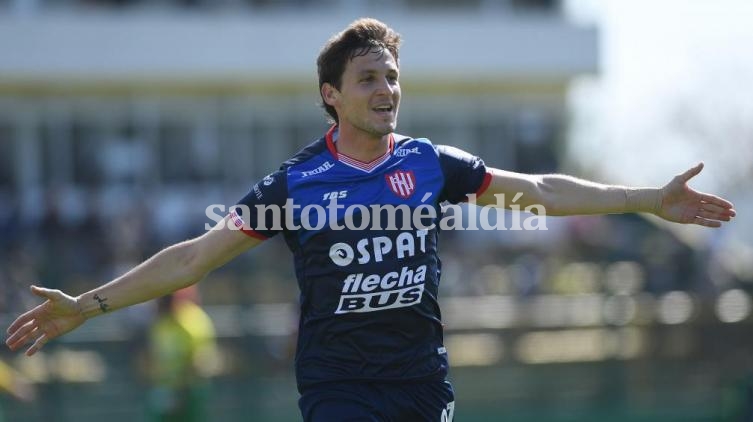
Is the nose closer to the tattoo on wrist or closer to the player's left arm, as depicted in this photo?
the player's left arm

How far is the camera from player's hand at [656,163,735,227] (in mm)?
5523

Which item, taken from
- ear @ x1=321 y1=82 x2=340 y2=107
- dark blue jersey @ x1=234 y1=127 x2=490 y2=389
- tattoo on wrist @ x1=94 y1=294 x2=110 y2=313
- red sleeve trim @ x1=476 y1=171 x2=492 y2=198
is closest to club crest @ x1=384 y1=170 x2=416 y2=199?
dark blue jersey @ x1=234 y1=127 x2=490 y2=389

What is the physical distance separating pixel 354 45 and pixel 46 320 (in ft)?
5.85

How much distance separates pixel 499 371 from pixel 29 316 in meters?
10.4

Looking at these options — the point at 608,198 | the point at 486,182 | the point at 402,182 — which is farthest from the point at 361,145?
the point at 608,198

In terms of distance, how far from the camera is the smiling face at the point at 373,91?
5.42 metres

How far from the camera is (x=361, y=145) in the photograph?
5.52 meters

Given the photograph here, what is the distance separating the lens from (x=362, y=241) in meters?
5.32

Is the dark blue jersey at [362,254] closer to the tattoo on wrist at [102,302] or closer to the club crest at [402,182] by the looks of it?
the club crest at [402,182]

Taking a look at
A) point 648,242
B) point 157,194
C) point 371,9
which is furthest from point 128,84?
point 648,242

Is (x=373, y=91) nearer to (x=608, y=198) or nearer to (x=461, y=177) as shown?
(x=461, y=177)

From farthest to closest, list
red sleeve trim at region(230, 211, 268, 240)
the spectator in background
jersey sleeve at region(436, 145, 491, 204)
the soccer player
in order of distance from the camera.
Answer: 1. the spectator in background
2. jersey sleeve at region(436, 145, 491, 204)
3. red sleeve trim at region(230, 211, 268, 240)
4. the soccer player

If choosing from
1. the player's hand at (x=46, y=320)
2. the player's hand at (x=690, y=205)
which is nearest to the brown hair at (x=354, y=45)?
the player's hand at (x=690, y=205)

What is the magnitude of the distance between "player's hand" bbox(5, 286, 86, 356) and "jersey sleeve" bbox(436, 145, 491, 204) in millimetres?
1680
